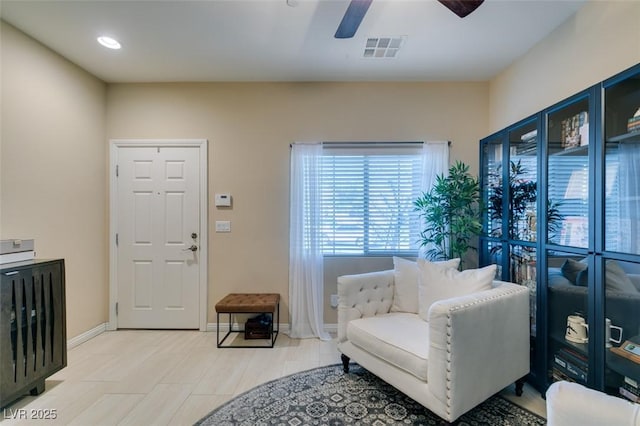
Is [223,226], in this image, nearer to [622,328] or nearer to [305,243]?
[305,243]

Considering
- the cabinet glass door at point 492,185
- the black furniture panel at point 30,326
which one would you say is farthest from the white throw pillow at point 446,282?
the black furniture panel at point 30,326

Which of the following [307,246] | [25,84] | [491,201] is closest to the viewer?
[25,84]

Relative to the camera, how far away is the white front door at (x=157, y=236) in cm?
306

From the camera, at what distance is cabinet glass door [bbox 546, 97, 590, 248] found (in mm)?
1684

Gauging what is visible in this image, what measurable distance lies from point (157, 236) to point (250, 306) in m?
1.39

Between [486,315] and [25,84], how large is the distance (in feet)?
12.6

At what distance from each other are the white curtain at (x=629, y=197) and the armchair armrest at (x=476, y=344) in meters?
0.62

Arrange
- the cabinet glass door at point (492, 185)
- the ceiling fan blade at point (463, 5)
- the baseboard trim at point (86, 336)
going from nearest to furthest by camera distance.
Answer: the ceiling fan blade at point (463, 5), the cabinet glass door at point (492, 185), the baseboard trim at point (86, 336)

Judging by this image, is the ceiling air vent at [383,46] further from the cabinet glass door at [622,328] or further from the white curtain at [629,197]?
the cabinet glass door at [622,328]

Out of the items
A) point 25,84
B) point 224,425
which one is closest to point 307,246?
point 224,425

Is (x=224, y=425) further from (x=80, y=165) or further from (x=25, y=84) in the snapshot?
(x=25, y=84)

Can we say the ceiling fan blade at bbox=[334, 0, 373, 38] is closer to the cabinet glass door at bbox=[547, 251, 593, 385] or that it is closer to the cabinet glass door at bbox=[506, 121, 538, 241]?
the cabinet glass door at bbox=[506, 121, 538, 241]

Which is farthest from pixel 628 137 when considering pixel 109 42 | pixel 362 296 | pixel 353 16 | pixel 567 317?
pixel 109 42

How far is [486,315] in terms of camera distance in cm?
165
